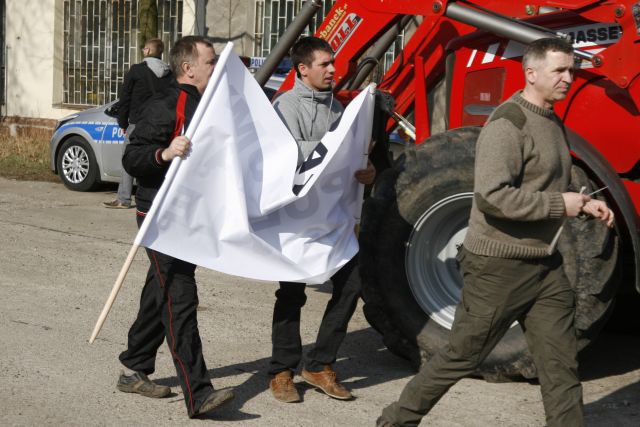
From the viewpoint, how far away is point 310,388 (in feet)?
20.7

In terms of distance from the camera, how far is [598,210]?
15.2ft

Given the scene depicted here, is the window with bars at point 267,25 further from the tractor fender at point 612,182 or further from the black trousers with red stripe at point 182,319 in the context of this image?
the black trousers with red stripe at point 182,319

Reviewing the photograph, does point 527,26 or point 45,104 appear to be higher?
point 527,26

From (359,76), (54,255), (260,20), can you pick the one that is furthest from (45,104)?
(359,76)

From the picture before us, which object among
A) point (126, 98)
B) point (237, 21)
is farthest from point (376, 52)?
point (237, 21)

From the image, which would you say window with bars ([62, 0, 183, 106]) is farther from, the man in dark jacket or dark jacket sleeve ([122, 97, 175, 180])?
dark jacket sleeve ([122, 97, 175, 180])

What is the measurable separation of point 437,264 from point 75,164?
833 centimetres

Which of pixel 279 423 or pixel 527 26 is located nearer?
pixel 279 423

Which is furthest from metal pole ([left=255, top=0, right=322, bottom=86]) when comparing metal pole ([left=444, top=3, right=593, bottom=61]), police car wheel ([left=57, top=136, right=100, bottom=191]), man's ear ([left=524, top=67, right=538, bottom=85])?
police car wheel ([left=57, top=136, right=100, bottom=191])

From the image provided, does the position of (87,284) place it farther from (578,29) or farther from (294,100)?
(578,29)

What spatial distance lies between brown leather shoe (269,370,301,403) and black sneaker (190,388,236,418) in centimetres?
47

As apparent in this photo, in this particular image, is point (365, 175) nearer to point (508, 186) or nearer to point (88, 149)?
point (508, 186)

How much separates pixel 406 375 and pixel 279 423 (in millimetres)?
1188

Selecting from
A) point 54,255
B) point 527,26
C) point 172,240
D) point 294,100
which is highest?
point 527,26
